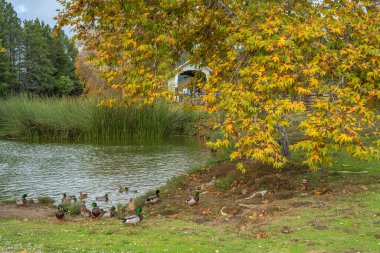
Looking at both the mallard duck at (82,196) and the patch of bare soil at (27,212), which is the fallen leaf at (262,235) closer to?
the patch of bare soil at (27,212)

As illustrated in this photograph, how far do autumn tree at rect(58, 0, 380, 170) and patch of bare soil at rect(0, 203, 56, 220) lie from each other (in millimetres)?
4310

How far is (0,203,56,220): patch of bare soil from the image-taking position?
13.1m

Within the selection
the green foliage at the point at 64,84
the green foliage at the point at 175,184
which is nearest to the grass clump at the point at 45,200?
the green foliage at the point at 175,184

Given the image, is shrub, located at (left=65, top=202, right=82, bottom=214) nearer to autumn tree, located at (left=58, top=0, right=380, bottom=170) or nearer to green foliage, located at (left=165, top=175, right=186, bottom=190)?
green foliage, located at (left=165, top=175, right=186, bottom=190)

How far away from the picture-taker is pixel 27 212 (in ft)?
45.1

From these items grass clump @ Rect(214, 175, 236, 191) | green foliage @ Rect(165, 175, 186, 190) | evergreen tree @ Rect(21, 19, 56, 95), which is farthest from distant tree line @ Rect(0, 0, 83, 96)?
grass clump @ Rect(214, 175, 236, 191)

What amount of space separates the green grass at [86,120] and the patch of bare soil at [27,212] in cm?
1765

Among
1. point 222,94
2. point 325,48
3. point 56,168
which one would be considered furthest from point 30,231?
point 56,168

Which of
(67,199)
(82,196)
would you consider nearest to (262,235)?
(67,199)

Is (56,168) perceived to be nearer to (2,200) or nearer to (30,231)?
(2,200)

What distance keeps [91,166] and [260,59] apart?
44.2ft

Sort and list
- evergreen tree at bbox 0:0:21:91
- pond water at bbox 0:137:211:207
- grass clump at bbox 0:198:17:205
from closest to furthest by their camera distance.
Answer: grass clump at bbox 0:198:17:205 → pond water at bbox 0:137:211:207 → evergreen tree at bbox 0:0:21:91

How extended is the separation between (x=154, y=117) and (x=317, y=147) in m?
24.1

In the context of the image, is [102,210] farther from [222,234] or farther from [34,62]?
[34,62]
